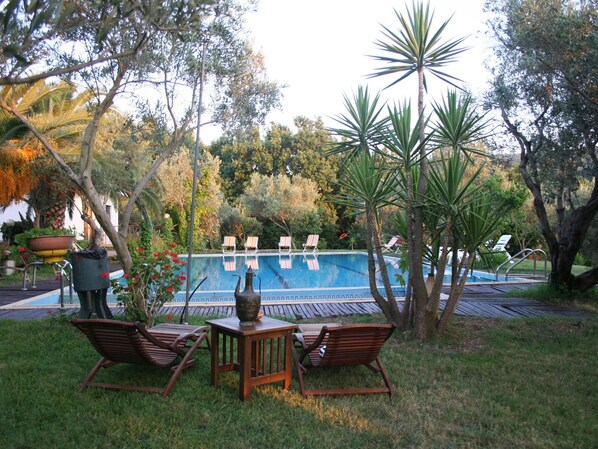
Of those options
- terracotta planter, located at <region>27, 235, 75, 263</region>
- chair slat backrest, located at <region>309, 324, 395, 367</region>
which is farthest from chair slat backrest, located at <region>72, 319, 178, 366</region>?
terracotta planter, located at <region>27, 235, 75, 263</region>

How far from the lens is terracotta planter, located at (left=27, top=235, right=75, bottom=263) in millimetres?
12453

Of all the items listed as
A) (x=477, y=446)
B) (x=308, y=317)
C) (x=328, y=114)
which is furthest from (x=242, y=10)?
(x=477, y=446)

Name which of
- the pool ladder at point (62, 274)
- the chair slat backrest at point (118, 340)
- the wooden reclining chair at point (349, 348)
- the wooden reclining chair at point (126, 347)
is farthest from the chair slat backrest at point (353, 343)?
the pool ladder at point (62, 274)

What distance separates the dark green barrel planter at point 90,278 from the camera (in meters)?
5.92

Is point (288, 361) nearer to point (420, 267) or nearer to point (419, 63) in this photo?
point (420, 267)

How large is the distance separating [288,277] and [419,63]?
30.3 ft

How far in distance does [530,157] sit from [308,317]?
4.58 metres

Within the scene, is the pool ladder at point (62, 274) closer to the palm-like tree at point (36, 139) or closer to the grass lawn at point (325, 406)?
the grass lawn at point (325, 406)

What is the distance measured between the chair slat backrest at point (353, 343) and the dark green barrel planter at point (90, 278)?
3.04 meters

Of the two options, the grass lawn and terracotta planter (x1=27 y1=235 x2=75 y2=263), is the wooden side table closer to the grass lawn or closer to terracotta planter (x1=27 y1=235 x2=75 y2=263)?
the grass lawn

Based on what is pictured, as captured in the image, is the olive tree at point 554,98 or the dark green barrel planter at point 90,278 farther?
the olive tree at point 554,98

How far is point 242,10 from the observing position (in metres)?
6.38

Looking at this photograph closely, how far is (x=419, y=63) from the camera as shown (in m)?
6.07

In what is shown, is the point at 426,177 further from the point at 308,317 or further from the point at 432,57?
the point at 308,317
